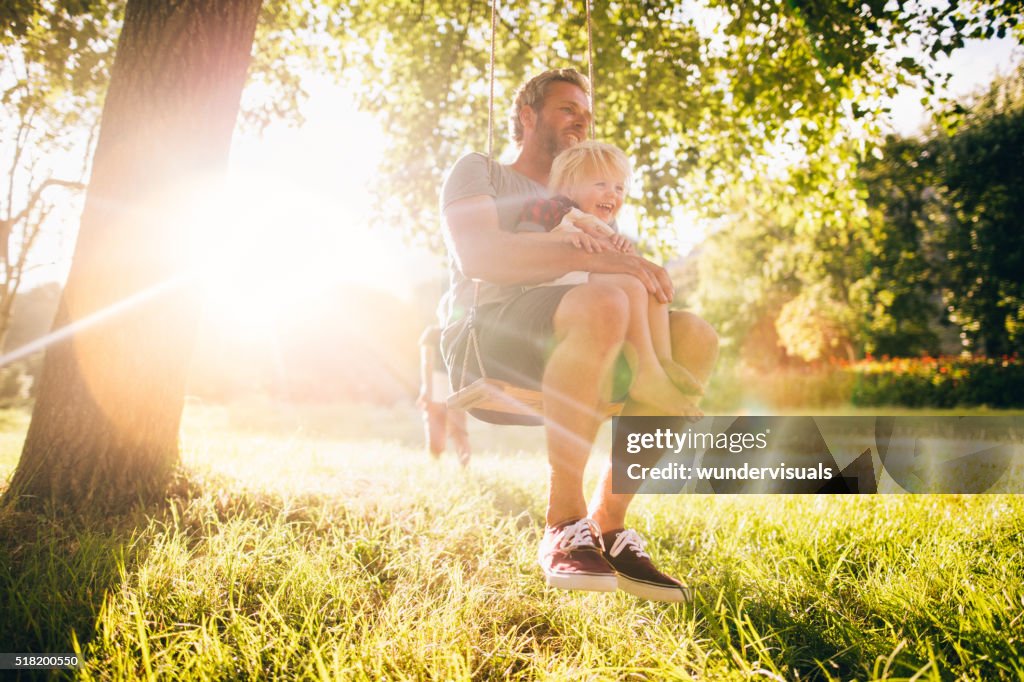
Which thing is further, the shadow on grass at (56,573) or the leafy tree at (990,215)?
the leafy tree at (990,215)

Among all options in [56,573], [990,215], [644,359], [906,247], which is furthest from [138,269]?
[990,215]

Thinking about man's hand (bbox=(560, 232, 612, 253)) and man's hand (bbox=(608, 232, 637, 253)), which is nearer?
man's hand (bbox=(560, 232, 612, 253))

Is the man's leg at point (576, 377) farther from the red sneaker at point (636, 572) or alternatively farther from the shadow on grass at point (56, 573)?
the shadow on grass at point (56, 573)

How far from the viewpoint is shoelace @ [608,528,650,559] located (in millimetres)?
2062

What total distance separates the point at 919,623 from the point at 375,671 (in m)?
1.68

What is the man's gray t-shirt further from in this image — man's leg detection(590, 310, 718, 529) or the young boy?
man's leg detection(590, 310, 718, 529)

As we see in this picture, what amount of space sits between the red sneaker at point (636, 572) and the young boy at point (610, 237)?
0.48 meters

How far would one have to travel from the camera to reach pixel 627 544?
6.83 feet

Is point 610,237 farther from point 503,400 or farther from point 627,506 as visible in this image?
point 627,506

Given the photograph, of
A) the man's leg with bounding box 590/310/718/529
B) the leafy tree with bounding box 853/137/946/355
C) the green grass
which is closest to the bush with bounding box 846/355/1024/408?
the leafy tree with bounding box 853/137/946/355

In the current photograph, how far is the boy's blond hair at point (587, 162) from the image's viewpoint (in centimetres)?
234

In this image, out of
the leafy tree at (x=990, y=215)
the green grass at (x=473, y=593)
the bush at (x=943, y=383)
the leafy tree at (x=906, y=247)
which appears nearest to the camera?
the green grass at (x=473, y=593)

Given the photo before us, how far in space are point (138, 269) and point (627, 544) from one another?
2.44 meters

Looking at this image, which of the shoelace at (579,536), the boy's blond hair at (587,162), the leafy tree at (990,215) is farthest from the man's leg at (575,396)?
the leafy tree at (990,215)
